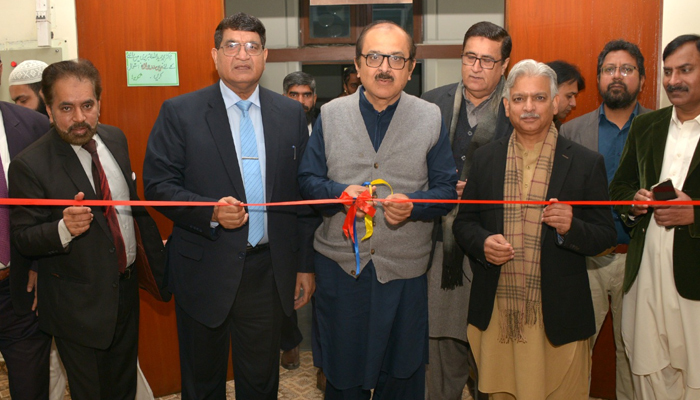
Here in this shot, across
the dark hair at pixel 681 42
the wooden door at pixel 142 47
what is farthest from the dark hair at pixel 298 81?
the dark hair at pixel 681 42

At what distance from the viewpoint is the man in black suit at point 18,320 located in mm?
2648

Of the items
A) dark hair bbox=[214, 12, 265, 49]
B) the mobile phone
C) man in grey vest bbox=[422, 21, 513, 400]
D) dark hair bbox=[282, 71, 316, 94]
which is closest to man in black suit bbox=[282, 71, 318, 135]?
dark hair bbox=[282, 71, 316, 94]

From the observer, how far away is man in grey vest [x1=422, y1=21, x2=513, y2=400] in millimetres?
2885

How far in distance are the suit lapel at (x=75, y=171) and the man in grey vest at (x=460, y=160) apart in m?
1.65

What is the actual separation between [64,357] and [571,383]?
7.72 ft

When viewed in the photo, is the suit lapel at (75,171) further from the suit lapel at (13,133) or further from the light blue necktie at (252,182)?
the light blue necktie at (252,182)

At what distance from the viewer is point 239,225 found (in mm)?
2373

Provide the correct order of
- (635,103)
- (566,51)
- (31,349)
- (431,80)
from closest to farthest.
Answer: (31,349)
(635,103)
(566,51)
(431,80)

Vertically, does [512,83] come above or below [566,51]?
below

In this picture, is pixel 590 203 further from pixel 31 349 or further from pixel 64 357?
pixel 31 349

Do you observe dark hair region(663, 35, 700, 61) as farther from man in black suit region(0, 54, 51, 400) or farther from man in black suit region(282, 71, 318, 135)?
man in black suit region(0, 54, 51, 400)

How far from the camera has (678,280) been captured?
259cm

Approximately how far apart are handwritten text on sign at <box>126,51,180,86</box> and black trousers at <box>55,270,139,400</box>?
1473 mm

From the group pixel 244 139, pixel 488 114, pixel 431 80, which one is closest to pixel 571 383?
pixel 488 114
